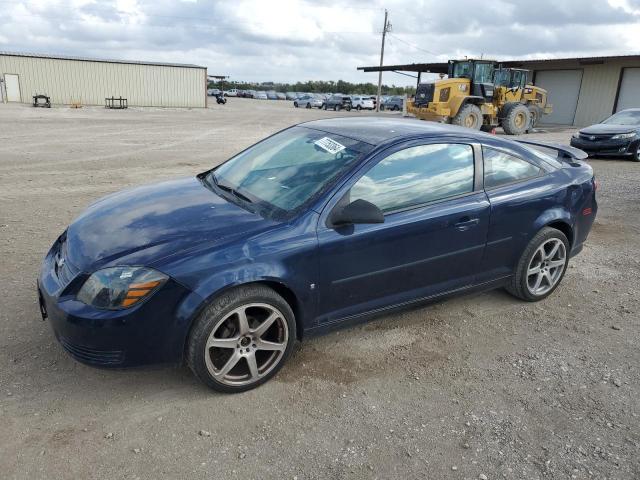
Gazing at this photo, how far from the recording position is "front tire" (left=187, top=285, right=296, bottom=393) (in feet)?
9.40

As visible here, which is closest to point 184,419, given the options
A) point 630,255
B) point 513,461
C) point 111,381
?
point 111,381

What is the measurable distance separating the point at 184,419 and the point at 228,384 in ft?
1.04

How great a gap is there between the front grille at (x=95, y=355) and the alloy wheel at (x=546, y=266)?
3266mm

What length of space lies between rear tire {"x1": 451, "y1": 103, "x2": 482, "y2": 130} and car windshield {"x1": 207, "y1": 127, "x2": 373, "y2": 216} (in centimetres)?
1608

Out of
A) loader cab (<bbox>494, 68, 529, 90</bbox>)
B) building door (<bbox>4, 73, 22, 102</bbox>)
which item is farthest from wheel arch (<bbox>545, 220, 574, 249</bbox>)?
building door (<bbox>4, 73, 22, 102</bbox>)

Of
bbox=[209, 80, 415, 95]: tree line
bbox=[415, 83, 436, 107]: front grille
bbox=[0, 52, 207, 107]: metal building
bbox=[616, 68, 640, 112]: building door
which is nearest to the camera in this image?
bbox=[415, 83, 436, 107]: front grille

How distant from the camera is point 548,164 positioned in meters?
4.38

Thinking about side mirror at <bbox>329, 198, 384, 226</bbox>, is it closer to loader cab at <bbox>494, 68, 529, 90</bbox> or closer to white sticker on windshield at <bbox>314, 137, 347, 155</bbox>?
white sticker on windshield at <bbox>314, 137, 347, 155</bbox>

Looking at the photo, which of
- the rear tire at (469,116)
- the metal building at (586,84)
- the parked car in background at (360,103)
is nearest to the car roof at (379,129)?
the rear tire at (469,116)

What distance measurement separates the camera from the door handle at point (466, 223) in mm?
3670

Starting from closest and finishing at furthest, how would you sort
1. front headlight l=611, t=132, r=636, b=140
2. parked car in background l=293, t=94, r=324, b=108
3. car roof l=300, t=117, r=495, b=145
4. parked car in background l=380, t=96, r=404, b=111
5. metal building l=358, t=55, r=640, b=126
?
car roof l=300, t=117, r=495, b=145, front headlight l=611, t=132, r=636, b=140, metal building l=358, t=55, r=640, b=126, parked car in background l=380, t=96, r=404, b=111, parked car in background l=293, t=94, r=324, b=108

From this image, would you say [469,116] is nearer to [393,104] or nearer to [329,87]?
[393,104]

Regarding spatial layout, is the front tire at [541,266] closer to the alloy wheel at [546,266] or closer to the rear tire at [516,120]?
the alloy wheel at [546,266]

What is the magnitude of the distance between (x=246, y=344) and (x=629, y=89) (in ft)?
96.5
